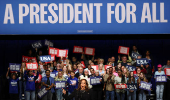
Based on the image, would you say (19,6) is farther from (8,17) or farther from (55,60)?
(55,60)

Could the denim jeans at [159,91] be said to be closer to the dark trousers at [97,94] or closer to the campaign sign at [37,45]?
the dark trousers at [97,94]

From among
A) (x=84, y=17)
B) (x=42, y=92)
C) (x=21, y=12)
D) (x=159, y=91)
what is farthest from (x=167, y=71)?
(x=21, y=12)

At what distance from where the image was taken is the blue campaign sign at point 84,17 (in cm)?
919

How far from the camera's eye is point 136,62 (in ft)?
35.3

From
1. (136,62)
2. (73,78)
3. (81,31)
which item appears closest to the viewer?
(81,31)

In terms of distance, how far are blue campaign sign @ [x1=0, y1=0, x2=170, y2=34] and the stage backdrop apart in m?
3.34

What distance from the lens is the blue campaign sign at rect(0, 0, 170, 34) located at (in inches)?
362

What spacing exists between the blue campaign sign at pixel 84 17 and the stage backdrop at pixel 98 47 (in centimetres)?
334

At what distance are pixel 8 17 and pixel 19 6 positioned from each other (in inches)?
20.8

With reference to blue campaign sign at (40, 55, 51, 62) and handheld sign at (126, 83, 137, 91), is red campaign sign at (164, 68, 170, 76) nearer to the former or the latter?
handheld sign at (126, 83, 137, 91)

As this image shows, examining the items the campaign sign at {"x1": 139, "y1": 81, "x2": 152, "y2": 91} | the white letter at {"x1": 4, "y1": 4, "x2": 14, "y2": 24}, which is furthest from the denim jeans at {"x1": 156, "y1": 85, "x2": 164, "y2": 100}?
the white letter at {"x1": 4, "y1": 4, "x2": 14, "y2": 24}

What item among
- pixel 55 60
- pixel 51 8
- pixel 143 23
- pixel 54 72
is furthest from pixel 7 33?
pixel 143 23

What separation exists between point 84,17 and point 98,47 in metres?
3.89

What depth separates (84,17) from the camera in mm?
9250
